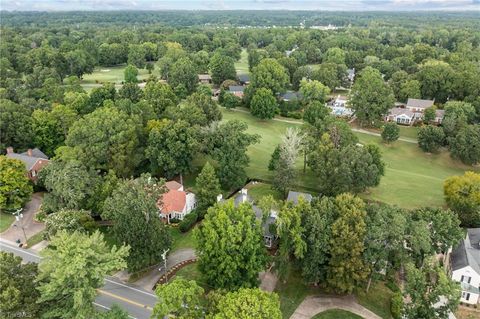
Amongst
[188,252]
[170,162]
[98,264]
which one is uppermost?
[98,264]

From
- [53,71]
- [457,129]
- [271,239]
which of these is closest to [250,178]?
[271,239]

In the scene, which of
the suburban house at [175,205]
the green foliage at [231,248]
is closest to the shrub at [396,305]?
the green foliage at [231,248]

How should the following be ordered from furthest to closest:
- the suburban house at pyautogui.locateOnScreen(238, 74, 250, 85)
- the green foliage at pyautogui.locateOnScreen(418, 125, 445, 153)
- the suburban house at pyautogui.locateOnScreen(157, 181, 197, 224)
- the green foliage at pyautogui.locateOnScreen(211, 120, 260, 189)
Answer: the suburban house at pyautogui.locateOnScreen(238, 74, 250, 85) < the green foliage at pyautogui.locateOnScreen(418, 125, 445, 153) < the green foliage at pyautogui.locateOnScreen(211, 120, 260, 189) < the suburban house at pyautogui.locateOnScreen(157, 181, 197, 224)

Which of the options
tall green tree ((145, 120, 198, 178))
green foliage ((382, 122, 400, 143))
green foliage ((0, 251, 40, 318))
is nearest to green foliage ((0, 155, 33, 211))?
tall green tree ((145, 120, 198, 178))

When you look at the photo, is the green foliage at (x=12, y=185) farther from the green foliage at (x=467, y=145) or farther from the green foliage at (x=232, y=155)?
the green foliage at (x=467, y=145)

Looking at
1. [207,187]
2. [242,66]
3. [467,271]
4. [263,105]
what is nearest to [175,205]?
[207,187]

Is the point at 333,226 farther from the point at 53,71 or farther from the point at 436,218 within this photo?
the point at 53,71

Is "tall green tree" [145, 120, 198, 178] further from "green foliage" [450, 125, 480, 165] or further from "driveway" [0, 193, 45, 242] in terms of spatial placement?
"green foliage" [450, 125, 480, 165]
